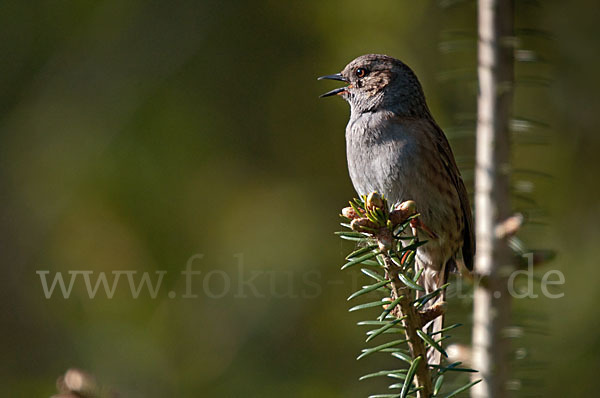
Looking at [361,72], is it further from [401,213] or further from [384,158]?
[401,213]

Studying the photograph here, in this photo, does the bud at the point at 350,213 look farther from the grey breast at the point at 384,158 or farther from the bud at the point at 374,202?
the grey breast at the point at 384,158

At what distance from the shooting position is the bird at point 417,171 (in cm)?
360

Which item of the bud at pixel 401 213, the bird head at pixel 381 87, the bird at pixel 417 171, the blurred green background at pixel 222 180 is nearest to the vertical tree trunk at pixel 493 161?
the bud at pixel 401 213

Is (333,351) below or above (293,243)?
below

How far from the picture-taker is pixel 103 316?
14.2 feet

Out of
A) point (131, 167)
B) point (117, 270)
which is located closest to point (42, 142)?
point (131, 167)

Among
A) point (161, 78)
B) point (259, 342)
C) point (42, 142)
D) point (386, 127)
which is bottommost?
point (259, 342)

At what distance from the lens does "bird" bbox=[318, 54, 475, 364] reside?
11.8 ft

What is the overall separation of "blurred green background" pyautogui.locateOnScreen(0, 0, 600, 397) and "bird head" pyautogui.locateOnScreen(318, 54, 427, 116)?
1.50 ft

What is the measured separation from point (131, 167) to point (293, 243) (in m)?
1.22

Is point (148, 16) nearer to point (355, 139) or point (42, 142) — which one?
point (42, 142)

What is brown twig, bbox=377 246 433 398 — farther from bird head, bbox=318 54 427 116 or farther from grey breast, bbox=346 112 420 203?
bird head, bbox=318 54 427 116

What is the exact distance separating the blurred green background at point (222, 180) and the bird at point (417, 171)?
2.24 ft

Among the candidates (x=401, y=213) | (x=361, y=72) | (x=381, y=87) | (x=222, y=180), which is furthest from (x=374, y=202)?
(x=222, y=180)
